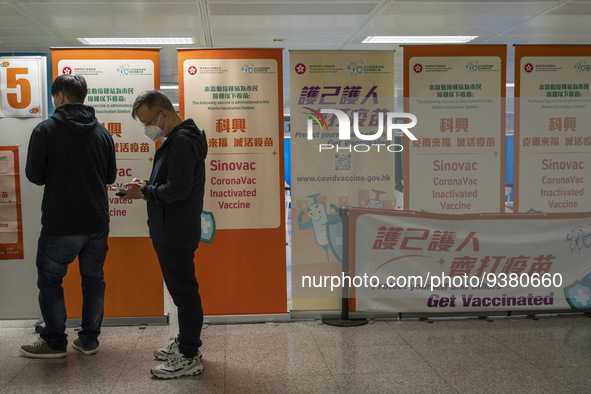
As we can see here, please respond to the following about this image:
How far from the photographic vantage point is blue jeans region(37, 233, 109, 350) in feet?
11.8

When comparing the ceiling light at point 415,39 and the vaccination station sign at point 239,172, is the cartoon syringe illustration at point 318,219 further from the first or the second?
the ceiling light at point 415,39

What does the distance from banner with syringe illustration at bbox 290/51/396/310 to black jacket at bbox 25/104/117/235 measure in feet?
5.12

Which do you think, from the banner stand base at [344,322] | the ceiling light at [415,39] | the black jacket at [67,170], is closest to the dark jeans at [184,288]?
the black jacket at [67,170]

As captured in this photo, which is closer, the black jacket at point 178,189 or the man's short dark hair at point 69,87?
the black jacket at point 178,189

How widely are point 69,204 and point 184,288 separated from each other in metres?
0.87

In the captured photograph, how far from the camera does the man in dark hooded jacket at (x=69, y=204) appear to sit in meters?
3.52

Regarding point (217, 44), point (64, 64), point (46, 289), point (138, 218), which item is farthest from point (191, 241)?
point (217, 44)

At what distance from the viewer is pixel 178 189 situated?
3.19 meters

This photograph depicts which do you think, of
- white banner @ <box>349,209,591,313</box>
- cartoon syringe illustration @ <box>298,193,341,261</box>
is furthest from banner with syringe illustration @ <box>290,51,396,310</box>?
white banner @ <box>349,209,591,313</box>

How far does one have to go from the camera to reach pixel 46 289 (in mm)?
3637

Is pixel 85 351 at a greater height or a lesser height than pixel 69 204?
lesser

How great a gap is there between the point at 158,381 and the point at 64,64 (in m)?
2.42

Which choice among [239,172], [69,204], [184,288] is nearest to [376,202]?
[239,172]

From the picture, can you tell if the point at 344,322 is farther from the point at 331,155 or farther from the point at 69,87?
the point at 69,87
